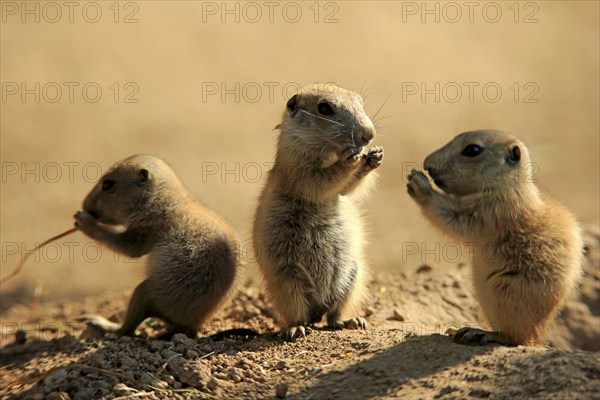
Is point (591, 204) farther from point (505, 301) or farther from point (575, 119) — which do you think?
point (505, 301)

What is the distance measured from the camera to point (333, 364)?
5914 mm

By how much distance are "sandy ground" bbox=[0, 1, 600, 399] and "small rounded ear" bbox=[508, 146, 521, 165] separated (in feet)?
1.84

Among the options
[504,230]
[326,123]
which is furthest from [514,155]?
[326,123]

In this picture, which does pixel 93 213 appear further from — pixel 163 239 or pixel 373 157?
pixel 373 157

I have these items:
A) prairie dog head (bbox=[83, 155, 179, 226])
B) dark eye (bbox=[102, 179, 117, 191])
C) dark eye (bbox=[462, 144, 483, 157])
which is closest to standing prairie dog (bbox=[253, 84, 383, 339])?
dark eye (bbox=[462, 144, 483, 157])

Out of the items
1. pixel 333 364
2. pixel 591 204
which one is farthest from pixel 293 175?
pixel 591 204

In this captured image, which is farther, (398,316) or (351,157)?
(398,316)

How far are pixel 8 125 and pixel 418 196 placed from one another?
31.5 feet

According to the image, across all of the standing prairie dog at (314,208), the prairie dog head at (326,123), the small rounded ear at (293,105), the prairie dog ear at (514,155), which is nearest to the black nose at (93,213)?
the standing prairie dog at (314,208)

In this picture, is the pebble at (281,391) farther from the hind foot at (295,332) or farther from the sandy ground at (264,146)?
the hind foot at (295,332)

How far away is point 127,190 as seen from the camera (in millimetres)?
7441

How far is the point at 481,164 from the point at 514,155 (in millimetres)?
248

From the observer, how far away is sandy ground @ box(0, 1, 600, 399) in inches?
228

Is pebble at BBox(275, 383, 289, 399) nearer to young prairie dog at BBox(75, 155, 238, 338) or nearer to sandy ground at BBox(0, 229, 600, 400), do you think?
sandy ground at BBox(0, 229, 600, 400)
